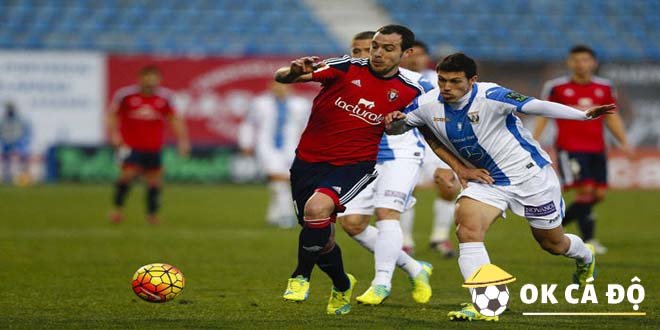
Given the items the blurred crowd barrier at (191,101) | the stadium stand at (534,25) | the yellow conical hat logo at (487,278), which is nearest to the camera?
the yellow conical hat logo at (487,278)

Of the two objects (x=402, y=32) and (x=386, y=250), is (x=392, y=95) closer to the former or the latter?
(x=402, y=32)

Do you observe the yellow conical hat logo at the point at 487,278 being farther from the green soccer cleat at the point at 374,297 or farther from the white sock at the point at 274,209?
the white sock at the point at 274,209

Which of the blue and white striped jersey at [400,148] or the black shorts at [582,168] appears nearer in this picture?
the blue and white striped jersey at [400,148]

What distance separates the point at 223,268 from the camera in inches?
441

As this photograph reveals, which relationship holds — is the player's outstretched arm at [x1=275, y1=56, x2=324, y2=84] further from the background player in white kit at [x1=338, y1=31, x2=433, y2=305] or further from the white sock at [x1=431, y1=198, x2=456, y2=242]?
the white sock at [x1=431, y1=198, x2=456, y2=242]

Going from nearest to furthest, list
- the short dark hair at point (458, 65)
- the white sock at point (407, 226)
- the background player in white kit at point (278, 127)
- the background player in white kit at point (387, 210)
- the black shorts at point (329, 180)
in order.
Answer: the short dark hair at point (458, 65), the black shorts at point (329, 180), the background player in white kit at point (387, 210), the white sock at point (407, 226), the background player in white kit at point (278, 127)

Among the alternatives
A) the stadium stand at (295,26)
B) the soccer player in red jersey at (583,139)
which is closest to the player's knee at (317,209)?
the soccer player in red jersey at (583,139)

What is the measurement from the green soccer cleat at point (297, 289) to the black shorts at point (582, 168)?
6.04 meters

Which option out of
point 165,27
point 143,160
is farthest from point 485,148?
point 165,27

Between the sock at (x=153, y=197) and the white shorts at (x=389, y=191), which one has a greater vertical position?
the white shorts at (x=389, y=191)

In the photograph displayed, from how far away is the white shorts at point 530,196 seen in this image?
7957 mm

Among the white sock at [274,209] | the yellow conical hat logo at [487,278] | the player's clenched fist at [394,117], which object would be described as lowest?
the white sock at [274,209]

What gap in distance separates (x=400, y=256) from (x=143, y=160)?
8.78m

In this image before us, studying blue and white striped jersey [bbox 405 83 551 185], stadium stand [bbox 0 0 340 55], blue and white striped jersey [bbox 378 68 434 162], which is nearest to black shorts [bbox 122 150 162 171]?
blue and white striped jersey [bbox 378 68 434 162]
